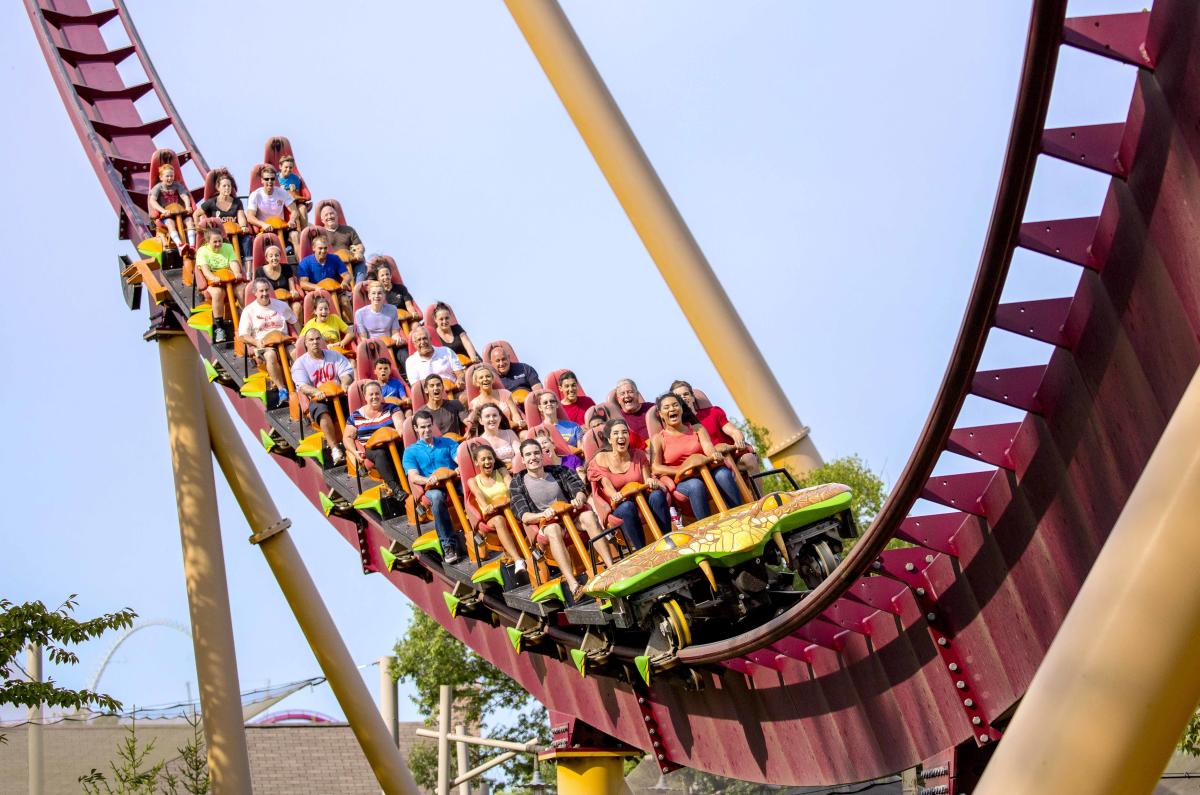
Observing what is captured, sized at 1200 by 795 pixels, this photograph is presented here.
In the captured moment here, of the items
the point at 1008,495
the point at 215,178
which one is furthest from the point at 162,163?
the point at 1008,495

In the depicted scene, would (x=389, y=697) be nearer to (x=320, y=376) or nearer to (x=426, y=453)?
(x=320, y=376)

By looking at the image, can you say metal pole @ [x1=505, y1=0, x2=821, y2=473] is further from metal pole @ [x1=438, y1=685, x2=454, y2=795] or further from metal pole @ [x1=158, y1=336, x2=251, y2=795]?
metal pole @ [x1=438, y1=685, x2=454, y2=795]

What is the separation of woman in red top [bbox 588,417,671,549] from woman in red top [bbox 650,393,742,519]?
10cm

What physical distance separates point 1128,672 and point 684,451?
4912 mm

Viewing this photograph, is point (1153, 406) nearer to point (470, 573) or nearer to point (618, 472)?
point (618, 472)

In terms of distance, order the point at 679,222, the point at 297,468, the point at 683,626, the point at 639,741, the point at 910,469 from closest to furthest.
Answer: the point at 910,469 < the point at 683,626 < the point at 639,741 < the point at 297,468 < the point at 679,222

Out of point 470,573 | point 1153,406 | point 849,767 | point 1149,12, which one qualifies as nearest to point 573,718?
point 470,573

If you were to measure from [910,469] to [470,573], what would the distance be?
133 inches

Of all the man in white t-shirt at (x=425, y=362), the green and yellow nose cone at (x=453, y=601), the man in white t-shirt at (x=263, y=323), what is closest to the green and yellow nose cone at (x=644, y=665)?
the green and yellow nose cone at (x=453, y=601)

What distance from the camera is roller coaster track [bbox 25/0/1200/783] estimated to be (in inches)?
138

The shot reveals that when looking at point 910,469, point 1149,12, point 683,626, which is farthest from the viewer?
point 683,626

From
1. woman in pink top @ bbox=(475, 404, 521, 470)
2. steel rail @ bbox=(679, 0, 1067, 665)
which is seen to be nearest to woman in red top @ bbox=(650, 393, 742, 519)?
steel rail @ bbox=(679, 0, 1067, 665)

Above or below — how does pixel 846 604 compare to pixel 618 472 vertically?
below

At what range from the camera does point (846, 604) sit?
5.42 metres
